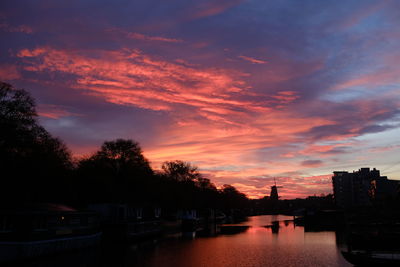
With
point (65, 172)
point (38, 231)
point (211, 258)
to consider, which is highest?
point (65, 172)

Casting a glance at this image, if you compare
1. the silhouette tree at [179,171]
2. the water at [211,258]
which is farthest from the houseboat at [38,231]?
the silhouette tree at [179,171]

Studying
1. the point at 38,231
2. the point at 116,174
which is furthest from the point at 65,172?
the point at 38,231

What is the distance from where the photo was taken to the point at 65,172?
241 feet

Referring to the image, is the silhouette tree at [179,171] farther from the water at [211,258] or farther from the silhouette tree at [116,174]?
the water at [211,258]

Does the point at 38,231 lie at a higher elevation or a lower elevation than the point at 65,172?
lower

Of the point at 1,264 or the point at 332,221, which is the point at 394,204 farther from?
the point at 1,264

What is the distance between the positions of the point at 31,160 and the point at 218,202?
149 metres

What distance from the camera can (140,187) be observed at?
88625 millimetres

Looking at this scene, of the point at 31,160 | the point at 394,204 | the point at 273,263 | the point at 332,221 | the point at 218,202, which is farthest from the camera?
the point at 218,202

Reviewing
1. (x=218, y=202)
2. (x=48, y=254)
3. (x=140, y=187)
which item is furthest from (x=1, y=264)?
(x=218, y=202)

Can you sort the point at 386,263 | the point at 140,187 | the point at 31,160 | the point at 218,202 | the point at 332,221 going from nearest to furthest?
the point at 386,263 < the point at 31,160 < the point at 140,187 < the point at 332,221 < the point at 218,202

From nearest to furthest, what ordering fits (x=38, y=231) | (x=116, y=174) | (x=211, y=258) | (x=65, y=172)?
1. (x=38, y=231)
2. (x=211, y=258)
3. (x=65, y=172)
4. (x=116, y=174)

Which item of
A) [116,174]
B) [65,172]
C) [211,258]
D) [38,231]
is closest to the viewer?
[38,231]

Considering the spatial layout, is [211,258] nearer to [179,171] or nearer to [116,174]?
[116,174]
